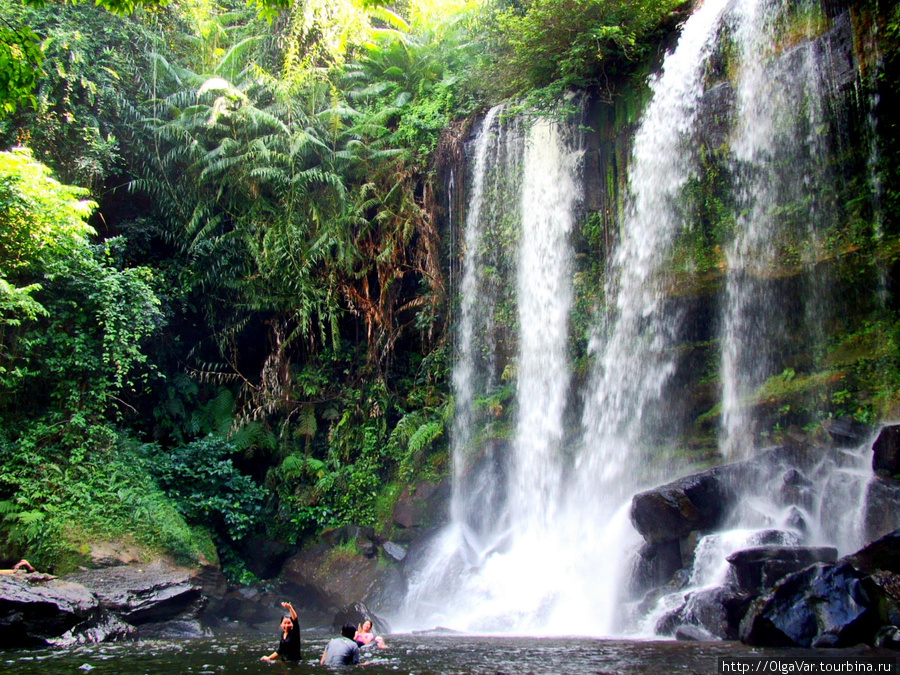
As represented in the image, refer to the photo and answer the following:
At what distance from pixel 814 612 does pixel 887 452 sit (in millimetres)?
2676

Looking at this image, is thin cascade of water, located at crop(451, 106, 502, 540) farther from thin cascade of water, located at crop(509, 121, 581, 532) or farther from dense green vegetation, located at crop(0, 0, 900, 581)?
thin cascade of water, located at crop(509, 121, 581, 532)

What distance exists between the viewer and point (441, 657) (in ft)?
18.4

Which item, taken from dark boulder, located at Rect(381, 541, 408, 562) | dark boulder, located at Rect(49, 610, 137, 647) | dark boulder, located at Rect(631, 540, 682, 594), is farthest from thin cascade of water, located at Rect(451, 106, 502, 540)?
dark boulder, located at Rect(49, 610, 137, 647)

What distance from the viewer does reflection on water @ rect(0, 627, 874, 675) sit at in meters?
4.94

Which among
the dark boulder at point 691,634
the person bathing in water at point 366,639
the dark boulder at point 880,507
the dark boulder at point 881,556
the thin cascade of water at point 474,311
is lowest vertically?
the person bathing in water at point 366,639

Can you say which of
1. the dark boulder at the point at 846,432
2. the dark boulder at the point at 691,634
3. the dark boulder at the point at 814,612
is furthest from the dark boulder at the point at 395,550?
the dark boulder at the point at 846,432

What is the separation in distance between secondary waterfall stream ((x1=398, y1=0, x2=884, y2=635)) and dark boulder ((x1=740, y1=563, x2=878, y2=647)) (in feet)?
4.80

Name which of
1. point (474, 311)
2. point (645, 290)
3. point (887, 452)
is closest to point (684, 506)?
point (887, 452)

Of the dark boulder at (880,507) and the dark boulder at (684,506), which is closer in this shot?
the dark boulder at (880,507)

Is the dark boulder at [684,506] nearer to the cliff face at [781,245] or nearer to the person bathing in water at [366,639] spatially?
the cliff face at [781,245]

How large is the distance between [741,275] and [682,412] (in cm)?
244

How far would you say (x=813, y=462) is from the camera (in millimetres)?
8625

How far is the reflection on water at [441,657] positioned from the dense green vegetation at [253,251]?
366 cm

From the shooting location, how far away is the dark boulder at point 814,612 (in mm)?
5469
